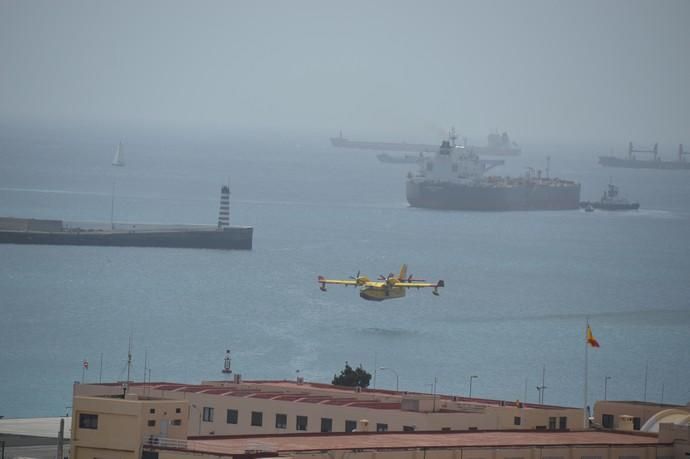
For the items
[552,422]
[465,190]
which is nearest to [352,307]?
[552,422]

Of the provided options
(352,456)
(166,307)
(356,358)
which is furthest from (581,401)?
(352,456)

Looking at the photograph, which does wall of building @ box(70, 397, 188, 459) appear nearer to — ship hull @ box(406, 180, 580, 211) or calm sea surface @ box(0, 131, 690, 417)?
calm sea surface @ box(0, 131, 690, 417)

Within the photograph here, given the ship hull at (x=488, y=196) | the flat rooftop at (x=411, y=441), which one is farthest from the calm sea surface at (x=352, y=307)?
the flat rooftop at (x=411, y=441)

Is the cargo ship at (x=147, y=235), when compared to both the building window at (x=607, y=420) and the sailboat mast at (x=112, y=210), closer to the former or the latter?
the sailboat mast at (x=112, y=210)

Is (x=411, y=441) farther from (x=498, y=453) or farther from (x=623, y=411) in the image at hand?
(x=623, y=411)

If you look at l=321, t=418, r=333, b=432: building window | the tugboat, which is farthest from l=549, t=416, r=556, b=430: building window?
the tugboat

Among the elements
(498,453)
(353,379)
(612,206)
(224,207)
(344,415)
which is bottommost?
(498,453)

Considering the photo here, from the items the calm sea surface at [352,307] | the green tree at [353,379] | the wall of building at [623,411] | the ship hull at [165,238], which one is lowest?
the wall of building at [623,411]
